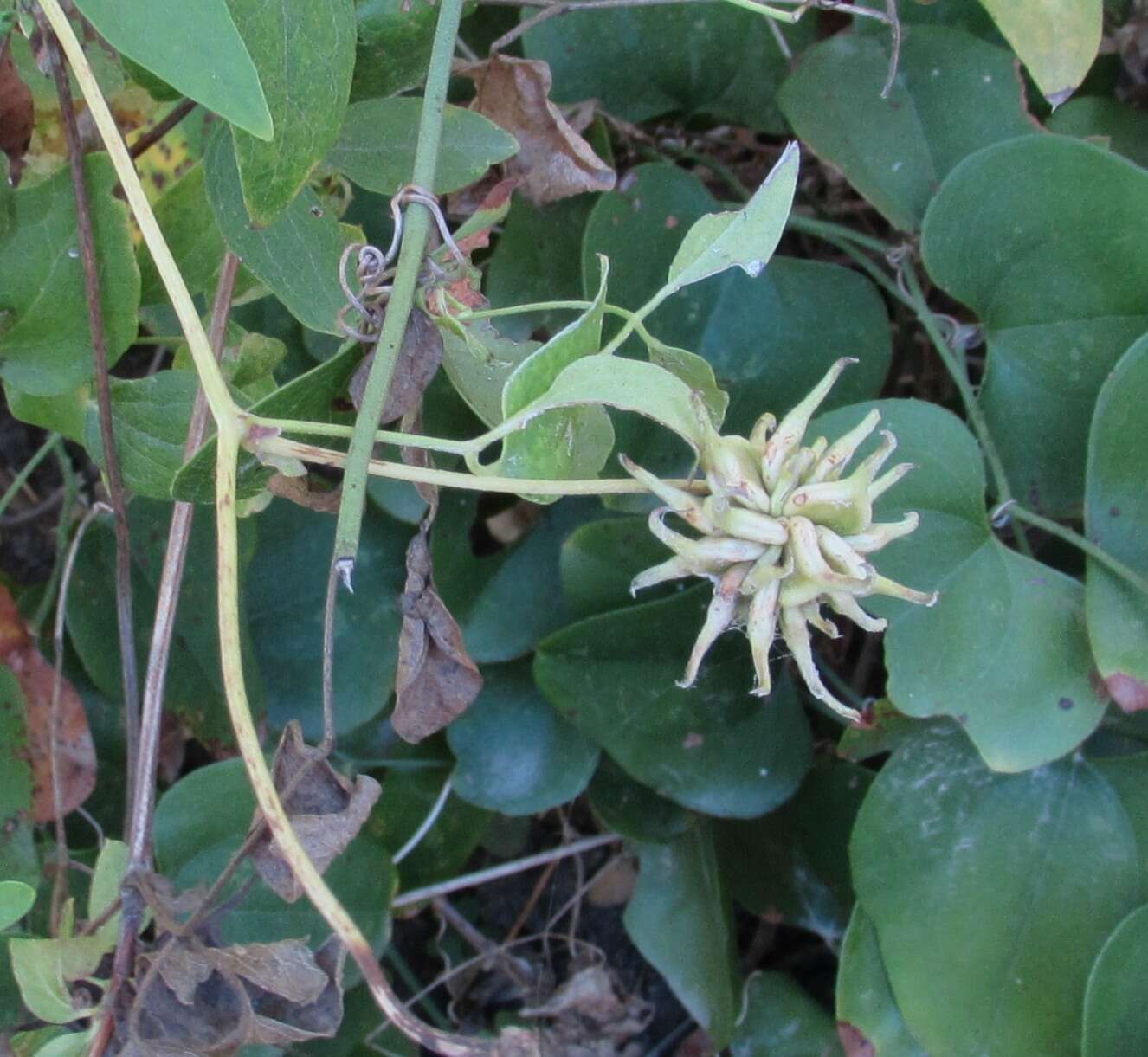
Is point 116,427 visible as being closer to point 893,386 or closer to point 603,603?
point 603,603

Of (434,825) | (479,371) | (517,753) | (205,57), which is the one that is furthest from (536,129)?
(434,825)

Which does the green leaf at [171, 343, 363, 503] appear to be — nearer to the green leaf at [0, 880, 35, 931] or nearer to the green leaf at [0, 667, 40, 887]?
the green leaf at [0, 880, 35, 931]

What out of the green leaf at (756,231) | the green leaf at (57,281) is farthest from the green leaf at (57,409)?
the green leaf at (756,231)

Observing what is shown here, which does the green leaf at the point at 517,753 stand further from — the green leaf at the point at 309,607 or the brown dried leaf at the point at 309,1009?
the brown dried leaf at the point at 309,1009

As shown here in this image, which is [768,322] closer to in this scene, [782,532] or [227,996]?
[782,532]

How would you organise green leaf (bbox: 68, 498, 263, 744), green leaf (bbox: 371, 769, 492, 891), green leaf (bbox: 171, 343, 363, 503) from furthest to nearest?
green leaf (bbox: 371, 769, 492, 891) → green leaf (bbox: 68, 498, 263, 744) → green leaf (bbox: 171, 343, 363, 503)

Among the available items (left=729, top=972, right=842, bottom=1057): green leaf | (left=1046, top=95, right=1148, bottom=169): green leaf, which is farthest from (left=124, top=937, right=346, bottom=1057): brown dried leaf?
(left=1046, top=95, right=1148, bottom=169): green leaf
